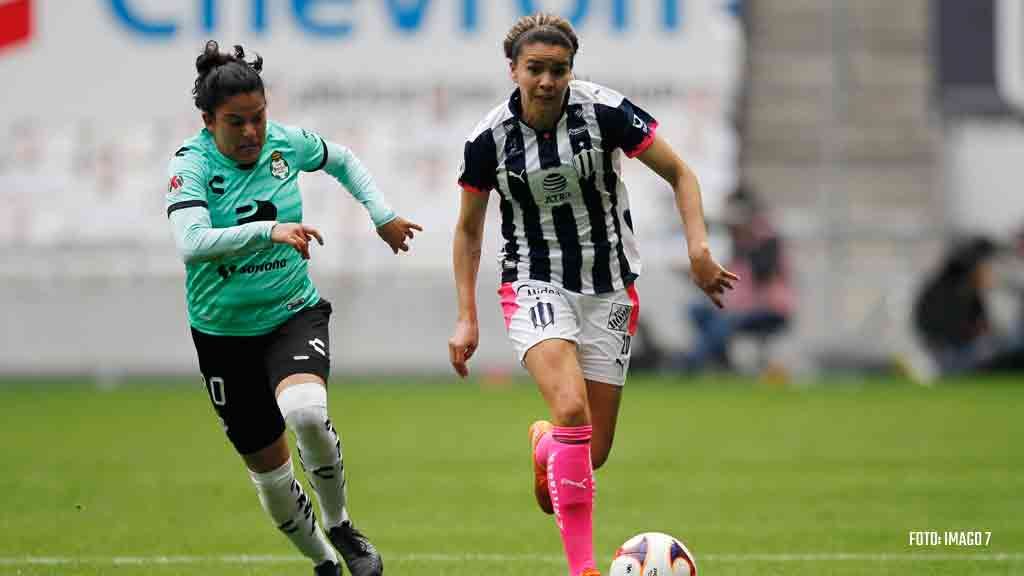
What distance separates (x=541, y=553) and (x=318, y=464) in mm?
1550

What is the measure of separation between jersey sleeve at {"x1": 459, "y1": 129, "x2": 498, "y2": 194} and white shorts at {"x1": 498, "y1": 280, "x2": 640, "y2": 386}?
0.43 metres

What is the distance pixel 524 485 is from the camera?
10570mm

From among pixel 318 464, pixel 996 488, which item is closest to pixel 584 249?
pixel 318 464

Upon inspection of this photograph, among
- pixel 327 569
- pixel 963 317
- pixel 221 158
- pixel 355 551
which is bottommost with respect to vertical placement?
pixel 963 317

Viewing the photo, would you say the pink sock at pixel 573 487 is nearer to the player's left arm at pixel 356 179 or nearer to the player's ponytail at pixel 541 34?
the player's left arm at pixel 356 179

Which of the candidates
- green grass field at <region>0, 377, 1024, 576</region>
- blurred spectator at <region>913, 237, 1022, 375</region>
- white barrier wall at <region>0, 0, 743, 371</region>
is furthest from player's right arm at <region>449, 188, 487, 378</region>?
white barrier wall at <region>0, 0, 743, 371</region>

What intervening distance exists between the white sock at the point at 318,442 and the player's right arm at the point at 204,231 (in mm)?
518

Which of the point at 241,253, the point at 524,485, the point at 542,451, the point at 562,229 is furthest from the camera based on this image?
the point at 524,485

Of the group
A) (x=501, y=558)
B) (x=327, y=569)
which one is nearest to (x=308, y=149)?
(x=327, y=569)

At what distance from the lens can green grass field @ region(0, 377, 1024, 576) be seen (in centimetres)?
754

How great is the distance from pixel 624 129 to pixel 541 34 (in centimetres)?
52

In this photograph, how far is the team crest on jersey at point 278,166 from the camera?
22.0ft

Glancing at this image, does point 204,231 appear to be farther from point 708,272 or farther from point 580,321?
point 708,272

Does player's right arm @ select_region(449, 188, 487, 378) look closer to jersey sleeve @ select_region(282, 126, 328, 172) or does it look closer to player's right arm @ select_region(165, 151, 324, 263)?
jersey sleeve @ select_region(282, 126, 328, 172)
